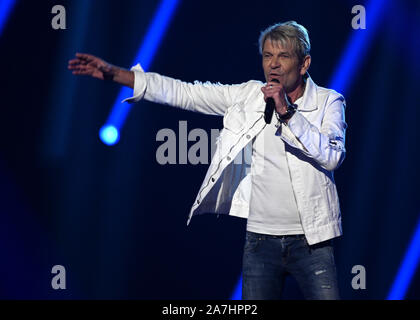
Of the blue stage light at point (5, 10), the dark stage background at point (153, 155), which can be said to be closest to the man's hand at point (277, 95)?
the dark stage background at point (153, 155)

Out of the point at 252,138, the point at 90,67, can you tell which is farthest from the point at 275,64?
the point at 90,67

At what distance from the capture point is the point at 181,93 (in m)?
2.28

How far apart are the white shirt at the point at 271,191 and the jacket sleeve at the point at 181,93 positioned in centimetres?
25

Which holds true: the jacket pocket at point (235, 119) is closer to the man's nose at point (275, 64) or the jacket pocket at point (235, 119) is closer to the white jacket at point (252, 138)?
the white jacket at point (252, 138)

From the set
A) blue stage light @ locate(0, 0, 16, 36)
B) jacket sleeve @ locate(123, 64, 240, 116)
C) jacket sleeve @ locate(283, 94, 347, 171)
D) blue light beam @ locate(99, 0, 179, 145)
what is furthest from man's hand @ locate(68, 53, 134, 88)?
blue stage light @ locate(0, 0, 16, 36)

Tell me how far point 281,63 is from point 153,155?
4.50ft

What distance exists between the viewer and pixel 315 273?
212 centimetres

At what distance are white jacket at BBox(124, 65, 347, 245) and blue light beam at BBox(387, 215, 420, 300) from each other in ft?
4.95

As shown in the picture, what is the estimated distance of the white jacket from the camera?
2043 mm

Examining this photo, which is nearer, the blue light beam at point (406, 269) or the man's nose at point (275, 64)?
the man's nose at point (275, 64)

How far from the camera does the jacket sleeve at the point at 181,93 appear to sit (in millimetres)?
2164

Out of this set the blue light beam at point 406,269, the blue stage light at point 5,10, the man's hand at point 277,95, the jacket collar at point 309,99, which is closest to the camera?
the man's hand at point 277,95

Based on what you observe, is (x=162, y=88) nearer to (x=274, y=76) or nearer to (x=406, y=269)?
(x=274, y=76)

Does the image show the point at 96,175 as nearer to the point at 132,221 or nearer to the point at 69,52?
the point at 132,221
